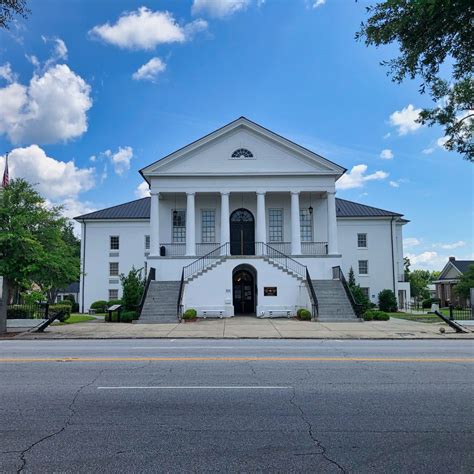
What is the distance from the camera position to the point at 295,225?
96.9ft

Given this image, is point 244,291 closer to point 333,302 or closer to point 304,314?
point 304,314

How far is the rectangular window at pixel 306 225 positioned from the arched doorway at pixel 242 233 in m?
3.65

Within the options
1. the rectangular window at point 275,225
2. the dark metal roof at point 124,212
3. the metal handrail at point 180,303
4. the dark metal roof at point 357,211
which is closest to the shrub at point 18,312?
the metal handrail at point 180,303

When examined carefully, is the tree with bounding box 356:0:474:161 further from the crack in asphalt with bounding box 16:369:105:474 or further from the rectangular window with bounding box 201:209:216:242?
the rectangular window with bounding box 201:209:216:242

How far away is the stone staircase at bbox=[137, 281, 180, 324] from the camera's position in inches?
914

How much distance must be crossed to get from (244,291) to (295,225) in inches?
226

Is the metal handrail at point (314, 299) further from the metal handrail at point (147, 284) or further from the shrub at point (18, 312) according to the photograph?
the shrub at point (18, 312)

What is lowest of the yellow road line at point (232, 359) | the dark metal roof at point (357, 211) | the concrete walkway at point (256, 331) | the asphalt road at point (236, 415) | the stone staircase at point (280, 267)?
Answer: the concrete walkway at point (256, 331)

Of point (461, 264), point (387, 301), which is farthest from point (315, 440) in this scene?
point (461, 264)

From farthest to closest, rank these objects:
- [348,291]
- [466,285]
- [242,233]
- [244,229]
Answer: [466,285]
[244,229]
[242,233]
[348,291]

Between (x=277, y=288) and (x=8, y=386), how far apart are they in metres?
20.1

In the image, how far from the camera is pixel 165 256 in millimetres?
29109

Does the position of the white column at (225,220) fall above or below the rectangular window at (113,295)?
above

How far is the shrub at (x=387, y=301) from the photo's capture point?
3772 centimetres
